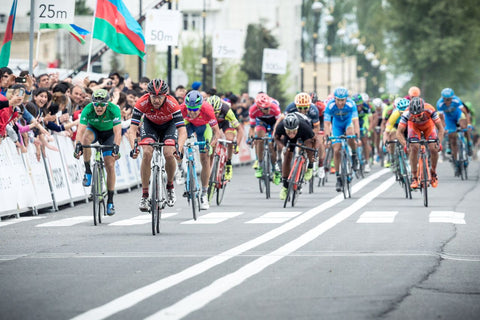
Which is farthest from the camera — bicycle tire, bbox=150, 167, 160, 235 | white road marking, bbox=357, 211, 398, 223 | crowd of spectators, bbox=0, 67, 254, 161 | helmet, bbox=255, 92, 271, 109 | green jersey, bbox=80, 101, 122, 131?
helmet, bbox=255, 92, 271, 109

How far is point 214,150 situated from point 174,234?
5.55m

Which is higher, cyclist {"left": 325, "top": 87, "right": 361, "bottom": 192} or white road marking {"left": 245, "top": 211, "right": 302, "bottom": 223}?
cyclist {"left": 325, "top": 87, "right": 361, "bottom": 192}

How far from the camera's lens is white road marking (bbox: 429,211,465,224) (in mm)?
16300

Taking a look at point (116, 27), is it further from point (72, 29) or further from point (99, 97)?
point (99, 97)

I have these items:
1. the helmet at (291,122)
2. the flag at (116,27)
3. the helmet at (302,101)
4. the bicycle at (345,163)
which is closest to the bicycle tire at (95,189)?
the helmet at (291,122)

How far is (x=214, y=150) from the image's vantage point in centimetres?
1984

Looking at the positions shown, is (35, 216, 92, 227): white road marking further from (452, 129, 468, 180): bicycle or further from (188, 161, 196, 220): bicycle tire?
(452, 129, 468, 180): bicycle

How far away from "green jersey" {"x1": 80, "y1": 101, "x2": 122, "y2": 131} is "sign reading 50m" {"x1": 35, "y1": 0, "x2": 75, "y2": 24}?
557cm

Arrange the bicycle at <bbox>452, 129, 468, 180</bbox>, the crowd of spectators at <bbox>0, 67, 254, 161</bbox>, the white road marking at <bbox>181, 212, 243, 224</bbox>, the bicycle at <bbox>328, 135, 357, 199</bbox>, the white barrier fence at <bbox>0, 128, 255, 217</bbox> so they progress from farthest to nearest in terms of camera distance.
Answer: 1. the bicycle at <bbox>452, 129, 468, 180</bbox>
2. the bicycle at <bbox>328, 135, 357, 199</bbox>
3. the white barrier fence at <bbox>0, 128, 255, 217</bbox>
4. the crowd of spectators at <bbox>0, 67, 254, 161</bbox>
5. the white road marking at <bbox>181, 212, 243, 224</bbox>

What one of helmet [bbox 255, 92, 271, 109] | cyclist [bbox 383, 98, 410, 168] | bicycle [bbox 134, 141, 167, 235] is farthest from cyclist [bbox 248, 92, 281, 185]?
bicycle [bbox 134, 141, 167, 235]

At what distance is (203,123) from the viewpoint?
1866cm

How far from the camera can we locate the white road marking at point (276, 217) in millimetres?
16328

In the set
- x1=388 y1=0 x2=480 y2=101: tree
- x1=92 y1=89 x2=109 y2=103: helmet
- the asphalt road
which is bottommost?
the asphalt road

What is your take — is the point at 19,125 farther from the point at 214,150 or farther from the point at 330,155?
the point at 330,155
